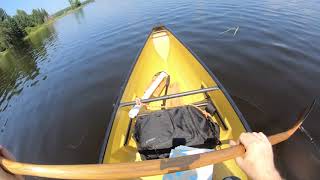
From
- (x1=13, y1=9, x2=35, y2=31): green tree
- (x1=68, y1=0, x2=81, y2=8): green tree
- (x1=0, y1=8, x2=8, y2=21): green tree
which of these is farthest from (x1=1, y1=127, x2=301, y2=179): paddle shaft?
(x1=68, y1=0, x2=81, y2=8): green tree

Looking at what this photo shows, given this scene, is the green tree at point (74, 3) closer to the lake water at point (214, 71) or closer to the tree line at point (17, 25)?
the tree line at point (17, 25)

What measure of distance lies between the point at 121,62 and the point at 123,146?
7747mm

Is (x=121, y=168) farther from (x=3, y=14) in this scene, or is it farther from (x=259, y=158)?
(x=3, y=14)

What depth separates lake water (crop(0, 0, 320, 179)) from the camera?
244 inches

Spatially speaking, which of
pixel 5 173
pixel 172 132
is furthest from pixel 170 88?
pixel 5 173

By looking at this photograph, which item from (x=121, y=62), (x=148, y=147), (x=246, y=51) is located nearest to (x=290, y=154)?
(x=148, y=147)

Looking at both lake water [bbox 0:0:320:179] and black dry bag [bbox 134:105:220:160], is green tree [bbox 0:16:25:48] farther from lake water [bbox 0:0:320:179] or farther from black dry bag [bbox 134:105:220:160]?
black dry bag [bbox 134:105:220:160]

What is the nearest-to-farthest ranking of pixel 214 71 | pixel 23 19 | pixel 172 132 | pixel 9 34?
pixel 172 132 → pixel 214 71 → pixel 9 34 → pixel 23 19

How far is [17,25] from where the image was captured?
127 feet

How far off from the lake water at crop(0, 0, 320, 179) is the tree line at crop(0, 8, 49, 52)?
17.3 meters

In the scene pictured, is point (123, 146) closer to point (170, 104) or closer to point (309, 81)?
point (170, 104)

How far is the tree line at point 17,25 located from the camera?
3098 cm

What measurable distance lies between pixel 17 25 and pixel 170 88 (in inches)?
1616

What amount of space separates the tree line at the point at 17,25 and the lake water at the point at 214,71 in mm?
17317
